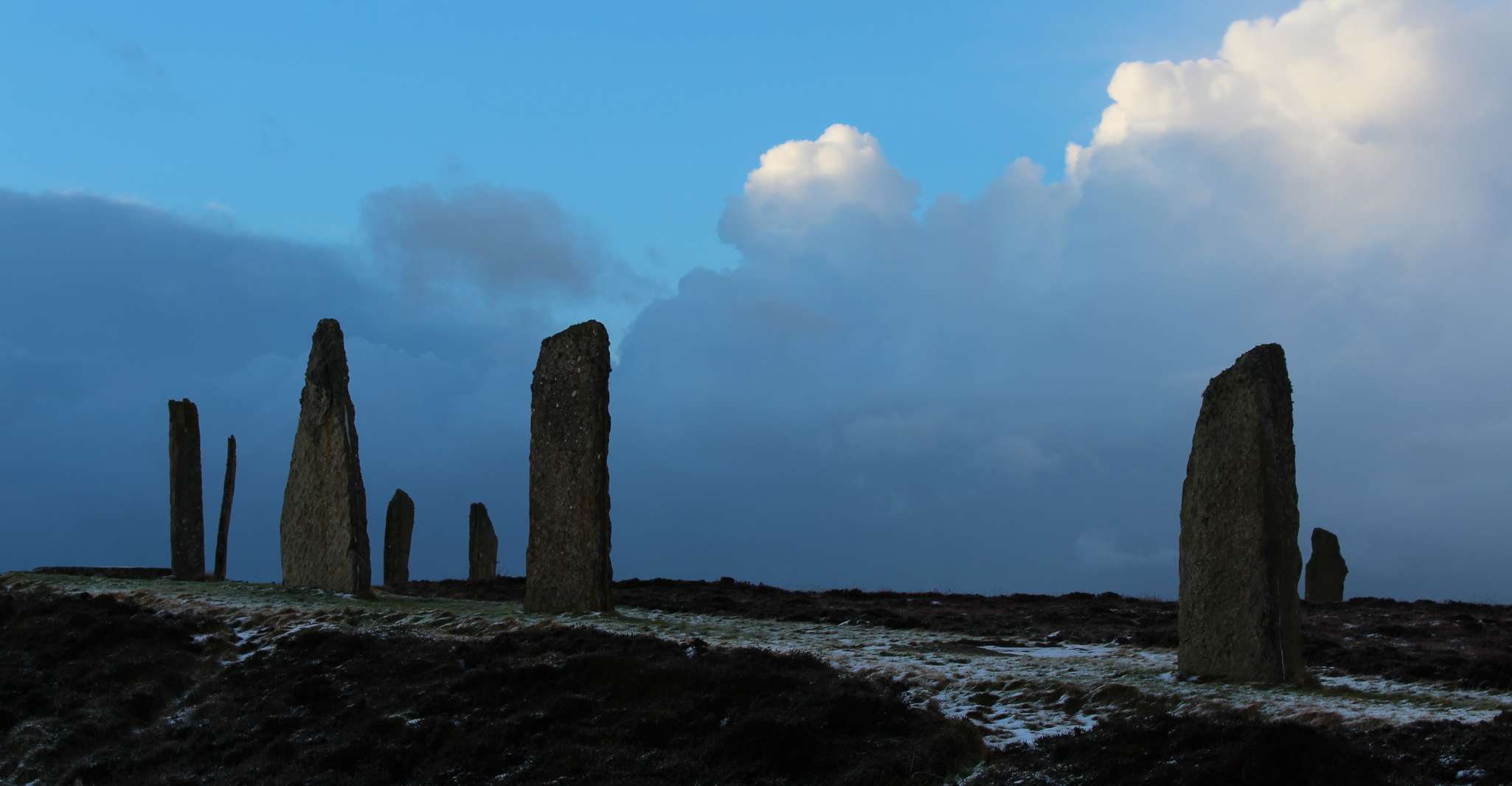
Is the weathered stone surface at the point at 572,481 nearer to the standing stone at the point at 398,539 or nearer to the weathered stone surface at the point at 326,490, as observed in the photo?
the weathered stone surface at the point at 326,490

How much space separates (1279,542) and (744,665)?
763 cm

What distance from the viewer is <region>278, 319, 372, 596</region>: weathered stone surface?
28172 millimetres

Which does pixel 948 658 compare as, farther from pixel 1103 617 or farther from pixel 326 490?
pixel 326 490

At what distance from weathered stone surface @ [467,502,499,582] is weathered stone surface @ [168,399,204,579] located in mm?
11418

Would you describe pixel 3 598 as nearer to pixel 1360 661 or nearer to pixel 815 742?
pixel 815 742

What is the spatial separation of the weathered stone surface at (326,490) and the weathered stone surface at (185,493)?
14.0 feet

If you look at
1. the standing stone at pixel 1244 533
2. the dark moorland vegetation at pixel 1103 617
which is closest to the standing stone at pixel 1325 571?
the dark moorland vegetation at pixel 1103 617

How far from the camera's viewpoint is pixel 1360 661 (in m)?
21.2

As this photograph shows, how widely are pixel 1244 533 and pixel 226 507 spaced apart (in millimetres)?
27599

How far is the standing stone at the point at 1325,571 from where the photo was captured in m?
40.2

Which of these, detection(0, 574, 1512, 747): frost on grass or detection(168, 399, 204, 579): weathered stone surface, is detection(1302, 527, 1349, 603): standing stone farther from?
detection(168, 399, 204, 579): weathered stone surface

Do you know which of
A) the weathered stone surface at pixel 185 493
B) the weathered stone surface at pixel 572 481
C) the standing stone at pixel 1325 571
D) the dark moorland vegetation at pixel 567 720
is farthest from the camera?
the standing stone at pixel 1325 571

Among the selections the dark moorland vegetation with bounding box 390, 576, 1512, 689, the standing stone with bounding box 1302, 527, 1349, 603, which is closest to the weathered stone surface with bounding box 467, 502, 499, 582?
the dark moorland vegetation with bounding box 390, 576, 1512, 689

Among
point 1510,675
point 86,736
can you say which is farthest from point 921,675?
point 86,736
